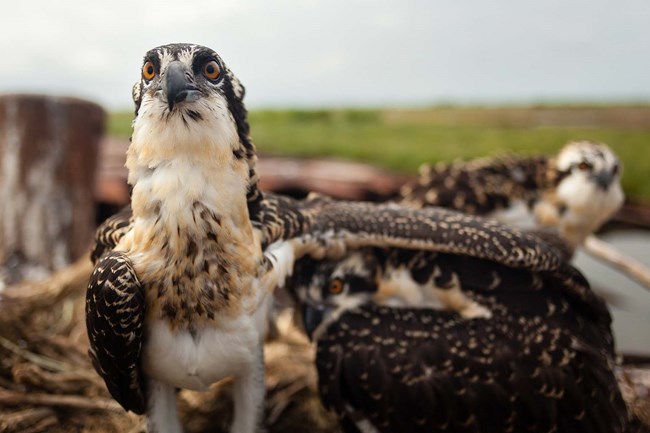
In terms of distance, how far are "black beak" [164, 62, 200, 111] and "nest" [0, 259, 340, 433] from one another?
4.82 ft

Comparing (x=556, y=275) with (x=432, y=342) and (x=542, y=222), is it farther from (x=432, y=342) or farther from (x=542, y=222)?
(x=542, y=222)

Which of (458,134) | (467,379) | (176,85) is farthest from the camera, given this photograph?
(458,134)

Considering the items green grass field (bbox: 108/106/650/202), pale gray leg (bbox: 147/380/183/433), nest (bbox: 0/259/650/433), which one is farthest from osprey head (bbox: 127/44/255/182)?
green grass field (bbox: 108/106/650/202)

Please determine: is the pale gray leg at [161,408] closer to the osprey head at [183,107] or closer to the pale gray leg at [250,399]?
the pale gray leg at [250,399]

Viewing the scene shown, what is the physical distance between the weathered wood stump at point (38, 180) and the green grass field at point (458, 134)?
2512 millimetres

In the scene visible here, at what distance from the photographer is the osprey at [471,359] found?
2227 millimetres

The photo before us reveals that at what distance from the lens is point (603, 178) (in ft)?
12.7

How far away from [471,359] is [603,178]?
2197 mm

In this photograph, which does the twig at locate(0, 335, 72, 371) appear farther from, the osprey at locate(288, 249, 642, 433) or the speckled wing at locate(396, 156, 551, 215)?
the speckled wing at locate(396, 156, 551, 215)

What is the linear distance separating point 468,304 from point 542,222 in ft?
5.68

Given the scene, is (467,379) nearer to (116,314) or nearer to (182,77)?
(116,314)

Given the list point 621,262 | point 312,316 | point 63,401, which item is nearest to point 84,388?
point 63,401

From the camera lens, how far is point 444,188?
3.73 m

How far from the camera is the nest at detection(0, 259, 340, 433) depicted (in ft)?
8.90
